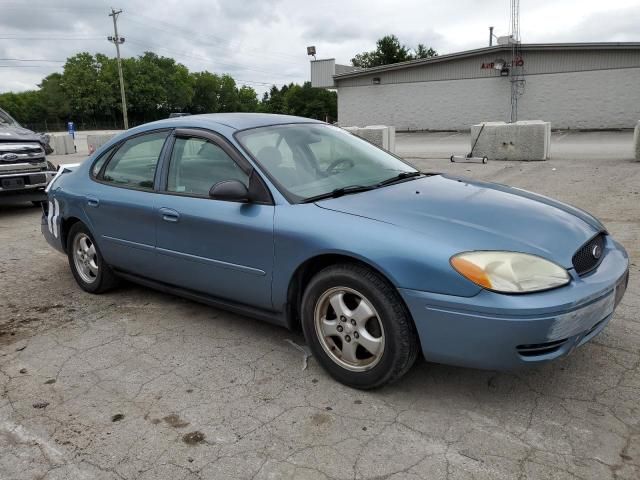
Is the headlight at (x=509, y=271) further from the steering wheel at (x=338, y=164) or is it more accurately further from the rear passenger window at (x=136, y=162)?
the rear passenger window at (x=136, y=162)

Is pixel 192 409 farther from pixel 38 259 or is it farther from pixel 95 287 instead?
pixel 38 259

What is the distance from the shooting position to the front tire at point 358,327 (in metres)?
2.74

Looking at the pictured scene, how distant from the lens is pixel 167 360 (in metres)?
3.48

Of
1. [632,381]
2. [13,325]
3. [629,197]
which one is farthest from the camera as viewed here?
[629,197]

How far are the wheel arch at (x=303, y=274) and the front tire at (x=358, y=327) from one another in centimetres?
5

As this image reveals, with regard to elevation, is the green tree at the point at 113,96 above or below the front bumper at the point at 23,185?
above

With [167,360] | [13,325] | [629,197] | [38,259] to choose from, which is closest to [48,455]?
[167,360]

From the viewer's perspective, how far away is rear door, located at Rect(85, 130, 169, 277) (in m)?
3.99

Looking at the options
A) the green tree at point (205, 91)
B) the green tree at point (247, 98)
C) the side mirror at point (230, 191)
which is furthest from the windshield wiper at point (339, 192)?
the green tree at point (247, 98)

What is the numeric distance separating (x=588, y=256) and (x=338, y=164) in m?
1.64

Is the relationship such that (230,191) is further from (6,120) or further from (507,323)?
(6,120)

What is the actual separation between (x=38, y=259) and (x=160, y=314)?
8.62 feet

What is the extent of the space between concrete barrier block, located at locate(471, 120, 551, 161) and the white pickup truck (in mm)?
9698

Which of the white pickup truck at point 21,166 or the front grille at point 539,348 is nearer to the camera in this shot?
the front grille at point 539,348
